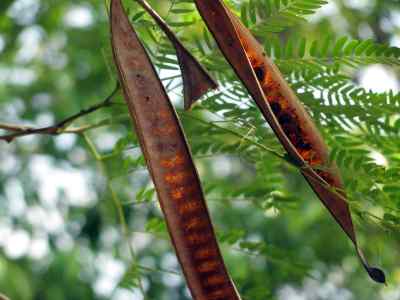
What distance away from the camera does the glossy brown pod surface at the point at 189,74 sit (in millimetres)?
1182

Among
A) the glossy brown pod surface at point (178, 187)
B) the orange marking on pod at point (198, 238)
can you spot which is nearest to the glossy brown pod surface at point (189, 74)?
the glossy brown pod surface at point (178, 187)

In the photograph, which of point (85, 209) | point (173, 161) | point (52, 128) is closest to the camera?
point (173, 161)

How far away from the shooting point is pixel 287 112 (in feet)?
4.05

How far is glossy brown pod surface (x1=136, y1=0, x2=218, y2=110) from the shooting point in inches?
46.5

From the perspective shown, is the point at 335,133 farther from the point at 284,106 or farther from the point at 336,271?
the point at 336,271

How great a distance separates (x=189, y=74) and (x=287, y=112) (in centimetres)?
14

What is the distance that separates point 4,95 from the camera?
209 inches

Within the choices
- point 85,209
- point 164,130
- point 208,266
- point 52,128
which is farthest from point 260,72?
point 85,209

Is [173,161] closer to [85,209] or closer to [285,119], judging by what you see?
[285,119]

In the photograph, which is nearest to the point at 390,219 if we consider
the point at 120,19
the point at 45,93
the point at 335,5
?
the point at 120,19

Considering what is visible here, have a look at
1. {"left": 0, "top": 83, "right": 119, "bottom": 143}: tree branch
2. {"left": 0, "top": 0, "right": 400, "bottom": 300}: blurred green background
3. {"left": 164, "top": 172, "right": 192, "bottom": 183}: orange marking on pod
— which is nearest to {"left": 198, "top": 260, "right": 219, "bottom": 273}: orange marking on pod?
{"left": 164, "top": 172, "right": 192, "bottom": 183}: orange marking on pod

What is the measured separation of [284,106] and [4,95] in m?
4.27

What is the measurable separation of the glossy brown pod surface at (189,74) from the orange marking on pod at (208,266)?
20 cm

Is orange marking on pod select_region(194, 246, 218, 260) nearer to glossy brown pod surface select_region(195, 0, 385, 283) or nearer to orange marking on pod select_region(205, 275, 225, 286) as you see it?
orange marking on pod select_region(205, 275, 225, 286)
